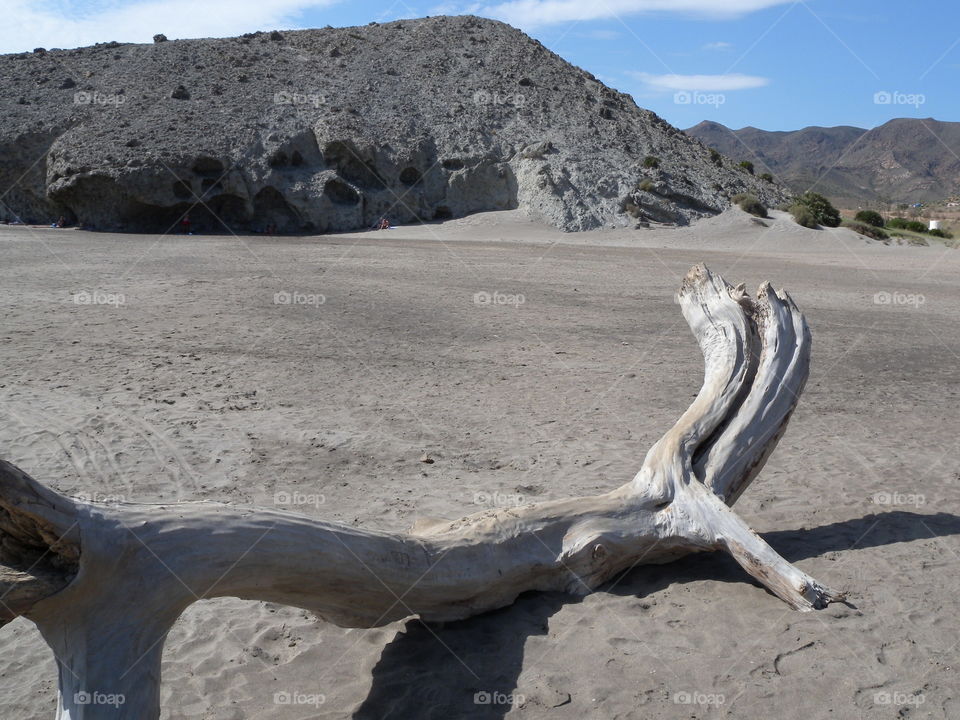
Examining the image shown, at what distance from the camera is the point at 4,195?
125ft

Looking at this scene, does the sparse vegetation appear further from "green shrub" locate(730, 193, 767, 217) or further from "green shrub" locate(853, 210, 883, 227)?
"green shrub" locate(730, 193, 767, 217)

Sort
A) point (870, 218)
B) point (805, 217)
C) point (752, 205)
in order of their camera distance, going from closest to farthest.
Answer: point (805, 217) → point (752, 205) → point (870, 218)

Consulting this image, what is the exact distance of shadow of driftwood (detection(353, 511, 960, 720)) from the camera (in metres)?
4.27

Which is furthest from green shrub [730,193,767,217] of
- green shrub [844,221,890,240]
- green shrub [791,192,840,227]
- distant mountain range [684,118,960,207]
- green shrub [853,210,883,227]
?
distant mountain range [684,118,960,207]

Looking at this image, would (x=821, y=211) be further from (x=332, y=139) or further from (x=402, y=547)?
(x=402, y=547)

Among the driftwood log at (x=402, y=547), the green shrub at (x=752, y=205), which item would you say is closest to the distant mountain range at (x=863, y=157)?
the green shrub at (x=752, y=205)

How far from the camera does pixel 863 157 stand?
153 m

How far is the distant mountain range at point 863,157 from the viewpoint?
4702 inches

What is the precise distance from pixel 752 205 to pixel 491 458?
31551mm

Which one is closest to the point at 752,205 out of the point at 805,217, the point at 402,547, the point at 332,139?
the point at 805,217

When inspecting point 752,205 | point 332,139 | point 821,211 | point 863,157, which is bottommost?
point 821,211

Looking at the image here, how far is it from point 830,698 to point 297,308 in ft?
36.7

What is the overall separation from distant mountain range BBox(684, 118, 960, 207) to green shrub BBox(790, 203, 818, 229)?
58420 mm

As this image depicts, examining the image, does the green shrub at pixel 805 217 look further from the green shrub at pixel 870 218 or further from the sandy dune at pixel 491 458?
the sandy dune at pixel 491 458
